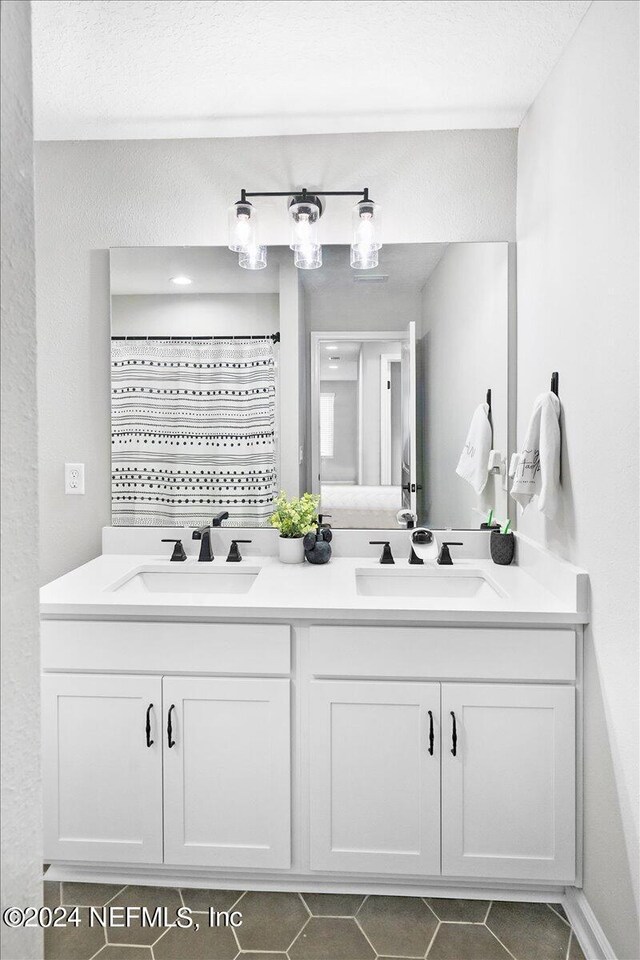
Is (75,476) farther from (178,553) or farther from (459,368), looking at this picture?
(459,368)

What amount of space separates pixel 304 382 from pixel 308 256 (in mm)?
453

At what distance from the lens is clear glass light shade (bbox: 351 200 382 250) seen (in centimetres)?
213

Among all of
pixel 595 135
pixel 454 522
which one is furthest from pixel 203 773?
pixel 595 135

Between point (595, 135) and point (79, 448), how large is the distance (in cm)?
196

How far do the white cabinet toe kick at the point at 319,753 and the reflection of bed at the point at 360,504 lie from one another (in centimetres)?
70

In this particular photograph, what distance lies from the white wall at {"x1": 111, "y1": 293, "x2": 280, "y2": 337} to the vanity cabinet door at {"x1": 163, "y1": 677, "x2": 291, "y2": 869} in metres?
1.28

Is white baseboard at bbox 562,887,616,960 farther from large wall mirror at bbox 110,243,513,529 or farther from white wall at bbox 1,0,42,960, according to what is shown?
white wall at bbox 1,0,42,960

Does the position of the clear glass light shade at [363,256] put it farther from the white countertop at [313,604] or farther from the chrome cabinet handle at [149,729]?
the chrome cabinet handle at [149,729]

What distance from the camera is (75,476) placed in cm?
233

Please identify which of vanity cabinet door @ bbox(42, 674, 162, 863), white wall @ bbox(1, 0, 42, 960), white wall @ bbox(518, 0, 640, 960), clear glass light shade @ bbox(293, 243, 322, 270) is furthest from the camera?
clear glass light shade @ bbox(293, 243, 322, 270)

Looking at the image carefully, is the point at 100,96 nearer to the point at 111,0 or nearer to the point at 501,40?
the point at 111,0

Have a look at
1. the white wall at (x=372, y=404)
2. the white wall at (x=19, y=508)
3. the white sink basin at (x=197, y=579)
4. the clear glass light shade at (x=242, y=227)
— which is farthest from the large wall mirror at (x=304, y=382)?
the white wall at (x=19, y=508)

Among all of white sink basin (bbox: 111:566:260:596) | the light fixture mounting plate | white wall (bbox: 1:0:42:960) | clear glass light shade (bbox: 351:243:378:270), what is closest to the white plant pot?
white sink basin (bbox: 111:566:260:596)

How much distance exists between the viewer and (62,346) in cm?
231
